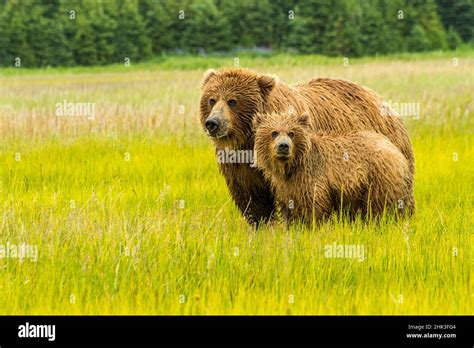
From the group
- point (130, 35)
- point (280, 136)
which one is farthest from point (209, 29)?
point (280, 136)

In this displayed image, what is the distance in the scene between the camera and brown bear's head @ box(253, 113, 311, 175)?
583cm

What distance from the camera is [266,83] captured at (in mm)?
6285

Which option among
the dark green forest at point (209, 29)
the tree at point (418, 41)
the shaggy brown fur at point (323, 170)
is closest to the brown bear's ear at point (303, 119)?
the shaggy brown fur at point (323, 170)

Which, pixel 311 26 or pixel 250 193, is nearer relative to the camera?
pixel 250 193

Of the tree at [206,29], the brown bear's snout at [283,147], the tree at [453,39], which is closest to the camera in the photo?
the brown bear's snout at [283,147]

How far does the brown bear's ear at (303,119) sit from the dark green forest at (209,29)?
3986 cm

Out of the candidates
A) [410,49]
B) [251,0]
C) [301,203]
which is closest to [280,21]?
[251,0]

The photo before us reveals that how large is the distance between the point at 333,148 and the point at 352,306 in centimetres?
220

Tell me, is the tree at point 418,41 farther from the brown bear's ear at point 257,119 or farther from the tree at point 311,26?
the brown bear's ear at point 257,119

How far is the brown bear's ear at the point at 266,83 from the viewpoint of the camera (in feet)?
20.6

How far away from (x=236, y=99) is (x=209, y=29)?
42.0m

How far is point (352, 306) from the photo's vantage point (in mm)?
4129

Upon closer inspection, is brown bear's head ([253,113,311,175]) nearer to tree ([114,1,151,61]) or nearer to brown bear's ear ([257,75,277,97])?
brown bear's ear ([257,75,277,97])

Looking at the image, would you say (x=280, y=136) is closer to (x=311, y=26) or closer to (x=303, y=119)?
(x=303, y=119)
